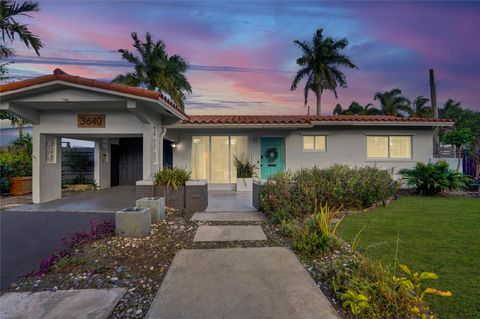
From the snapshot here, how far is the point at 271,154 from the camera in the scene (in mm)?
12008

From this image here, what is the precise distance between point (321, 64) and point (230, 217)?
20.9 metres

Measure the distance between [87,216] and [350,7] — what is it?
898 centimetres

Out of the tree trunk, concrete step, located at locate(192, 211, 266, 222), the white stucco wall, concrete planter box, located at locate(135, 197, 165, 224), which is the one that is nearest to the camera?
concrete planter box, located at locate(135, 197, 165, 224)

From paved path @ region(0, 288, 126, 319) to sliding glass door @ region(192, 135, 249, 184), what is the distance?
9.34 m

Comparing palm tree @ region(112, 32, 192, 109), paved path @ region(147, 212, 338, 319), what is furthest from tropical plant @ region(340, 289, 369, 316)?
palm tree @ region(112, 32, 192, 109)

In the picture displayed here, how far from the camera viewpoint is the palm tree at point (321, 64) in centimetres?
2319

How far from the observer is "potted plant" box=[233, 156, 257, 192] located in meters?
11.0

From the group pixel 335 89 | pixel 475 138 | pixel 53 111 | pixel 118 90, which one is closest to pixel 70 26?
pixel 53 111

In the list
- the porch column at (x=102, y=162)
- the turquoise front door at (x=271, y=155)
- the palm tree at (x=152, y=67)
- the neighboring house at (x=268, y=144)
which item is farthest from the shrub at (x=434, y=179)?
the palm tree at (x=152, y=67)

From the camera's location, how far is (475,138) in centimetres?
1293

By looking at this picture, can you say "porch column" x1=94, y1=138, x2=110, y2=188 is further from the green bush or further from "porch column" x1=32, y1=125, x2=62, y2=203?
the green bush

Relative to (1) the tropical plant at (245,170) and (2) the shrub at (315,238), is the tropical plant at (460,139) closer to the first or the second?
(1) the tropical plant at (245,170)

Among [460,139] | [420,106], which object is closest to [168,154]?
[460,139]

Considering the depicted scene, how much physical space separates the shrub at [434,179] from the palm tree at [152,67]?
1896 centimetres
